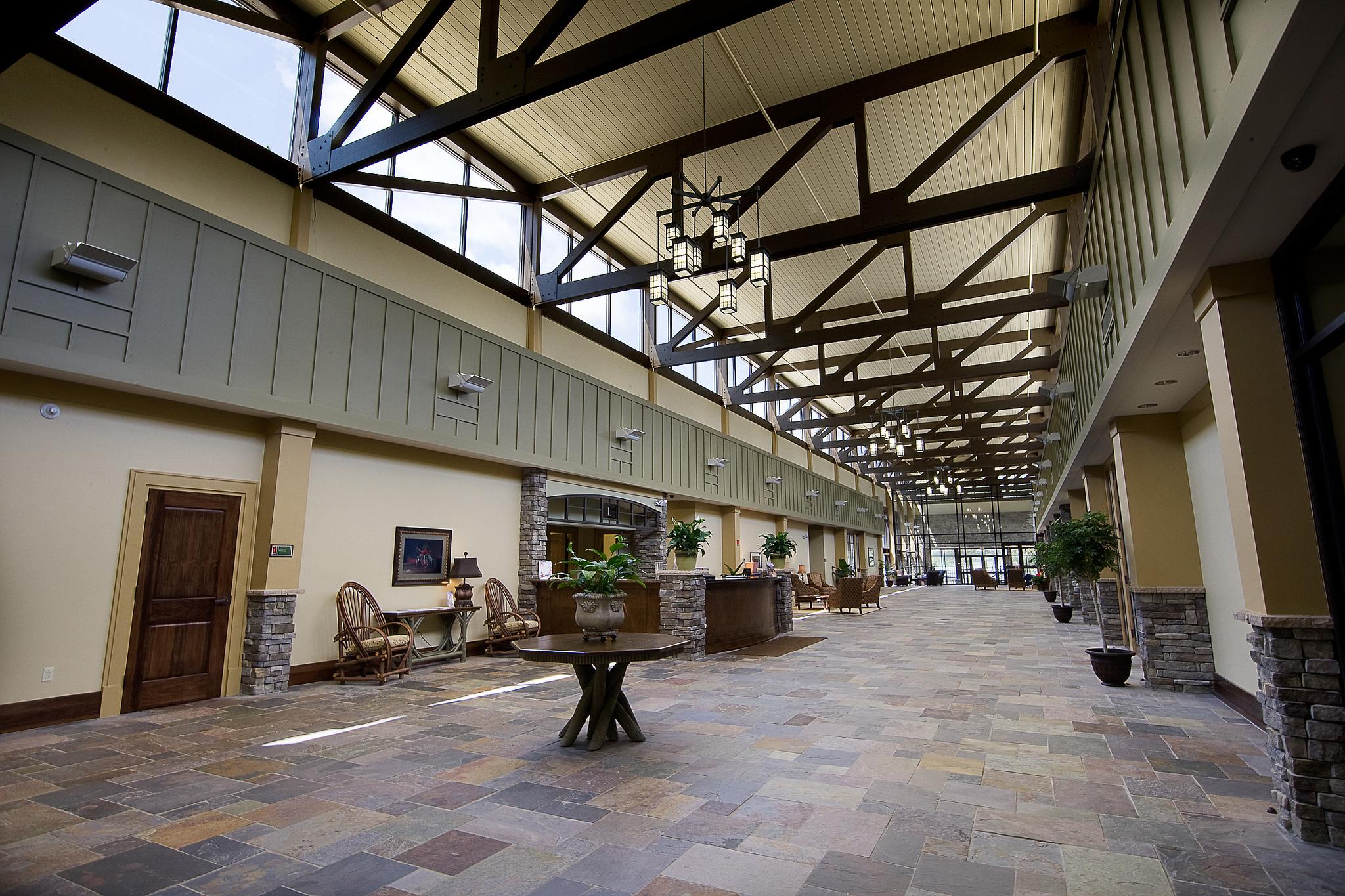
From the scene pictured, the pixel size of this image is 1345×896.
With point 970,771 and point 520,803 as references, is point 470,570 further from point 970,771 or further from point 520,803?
point 970,771

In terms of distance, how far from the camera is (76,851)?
2697 mm

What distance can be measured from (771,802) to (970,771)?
134cm

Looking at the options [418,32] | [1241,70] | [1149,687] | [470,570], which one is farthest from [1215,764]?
[418,32]

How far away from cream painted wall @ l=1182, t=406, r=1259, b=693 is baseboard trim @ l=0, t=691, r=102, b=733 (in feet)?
30.1

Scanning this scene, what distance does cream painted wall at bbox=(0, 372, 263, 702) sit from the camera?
15.7 ft

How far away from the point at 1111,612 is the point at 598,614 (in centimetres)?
792

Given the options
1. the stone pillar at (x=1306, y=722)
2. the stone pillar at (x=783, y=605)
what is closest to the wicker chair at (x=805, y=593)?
the stone pillar at (x=783, y=605)

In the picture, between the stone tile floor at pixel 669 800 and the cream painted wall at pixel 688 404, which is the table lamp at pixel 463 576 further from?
the cream painted wall at pixel 688 404

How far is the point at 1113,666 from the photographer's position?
247 inches

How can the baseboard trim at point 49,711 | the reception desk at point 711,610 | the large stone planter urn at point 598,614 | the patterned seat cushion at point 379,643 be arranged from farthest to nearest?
the reception desk at point 711,610 → the patterned seat cushion at point 379,643 → the baseboard trim at point 49,711 → the large stone planter urn at point 598,614

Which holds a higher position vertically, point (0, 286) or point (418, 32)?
point (418, 32)

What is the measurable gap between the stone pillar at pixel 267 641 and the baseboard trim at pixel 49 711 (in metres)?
1.12

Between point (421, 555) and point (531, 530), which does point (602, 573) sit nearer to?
point (421, 555)

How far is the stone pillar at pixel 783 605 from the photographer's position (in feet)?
37.0
